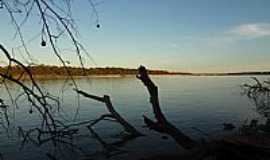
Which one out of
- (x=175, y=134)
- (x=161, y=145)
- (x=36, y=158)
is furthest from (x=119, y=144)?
(x=175, y=134)

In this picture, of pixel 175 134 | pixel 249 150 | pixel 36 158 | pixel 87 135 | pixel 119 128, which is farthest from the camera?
pixel 119 128

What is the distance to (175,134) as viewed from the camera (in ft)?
26.9

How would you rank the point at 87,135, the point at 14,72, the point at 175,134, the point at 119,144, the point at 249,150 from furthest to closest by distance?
1. the point at 87,135
2. the point at 119,144
3. the point at 175,134
4. the point at 249,150
5. the point at 14,72

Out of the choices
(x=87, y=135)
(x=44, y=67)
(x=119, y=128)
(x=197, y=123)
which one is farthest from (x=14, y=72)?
(x=197, y=123)

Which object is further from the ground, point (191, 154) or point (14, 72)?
point (14, 72)

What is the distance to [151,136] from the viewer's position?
2398cm

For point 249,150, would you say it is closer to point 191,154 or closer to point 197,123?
point 191,154

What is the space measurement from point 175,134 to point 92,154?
37.0 feet

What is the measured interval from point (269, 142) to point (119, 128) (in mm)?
21242

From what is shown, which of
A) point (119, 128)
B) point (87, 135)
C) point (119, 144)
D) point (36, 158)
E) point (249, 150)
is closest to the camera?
point (249, 150)

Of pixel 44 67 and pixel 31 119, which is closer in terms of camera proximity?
pixel 44 67

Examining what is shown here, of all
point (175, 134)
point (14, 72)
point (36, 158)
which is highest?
point (14, 72)

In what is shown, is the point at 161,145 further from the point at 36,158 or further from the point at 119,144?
the point at 36,158

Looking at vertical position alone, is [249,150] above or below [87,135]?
above
